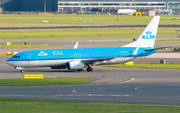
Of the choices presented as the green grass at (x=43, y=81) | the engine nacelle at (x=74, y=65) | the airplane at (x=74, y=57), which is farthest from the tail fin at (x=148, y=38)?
the green grass at (x=43, y=81)

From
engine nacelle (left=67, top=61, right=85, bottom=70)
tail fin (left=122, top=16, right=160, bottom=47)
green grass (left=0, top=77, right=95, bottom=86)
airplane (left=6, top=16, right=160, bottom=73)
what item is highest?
tail fin (left=122, top=16, right=160, bottom=47)

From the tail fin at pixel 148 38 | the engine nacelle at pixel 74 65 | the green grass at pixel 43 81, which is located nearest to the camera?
the green grass at pixel 43 81

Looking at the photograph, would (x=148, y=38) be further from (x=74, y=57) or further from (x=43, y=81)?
(x=43, y=81)

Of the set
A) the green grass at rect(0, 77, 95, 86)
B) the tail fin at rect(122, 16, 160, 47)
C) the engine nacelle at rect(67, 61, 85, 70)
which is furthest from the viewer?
the tail fin at rect(122, 16, 160, 47)

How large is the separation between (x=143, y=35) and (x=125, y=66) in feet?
22.1

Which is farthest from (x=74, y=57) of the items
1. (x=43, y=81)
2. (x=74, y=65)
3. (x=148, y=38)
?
(x=148, y=38)

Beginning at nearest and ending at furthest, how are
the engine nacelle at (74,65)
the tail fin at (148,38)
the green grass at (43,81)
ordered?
the green grass at (43,81) → the engine nacelle at (74,65) → the tail fin at (148,38)

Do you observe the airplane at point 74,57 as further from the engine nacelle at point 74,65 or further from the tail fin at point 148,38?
the tail fin at point 148,38

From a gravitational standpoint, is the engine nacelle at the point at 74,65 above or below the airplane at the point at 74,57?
below

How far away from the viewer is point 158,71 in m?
54.5

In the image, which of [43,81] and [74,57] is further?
[74,57]

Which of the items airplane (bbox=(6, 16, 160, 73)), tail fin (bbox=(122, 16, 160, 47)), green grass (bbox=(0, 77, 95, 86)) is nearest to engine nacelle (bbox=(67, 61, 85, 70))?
airplane (bbox=(6, 16, 160, 73))

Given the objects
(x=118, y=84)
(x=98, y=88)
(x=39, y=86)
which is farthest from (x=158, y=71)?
(x=39, y=86)

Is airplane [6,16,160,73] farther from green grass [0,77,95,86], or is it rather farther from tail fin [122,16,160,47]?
green grass [0,77,95,86]
